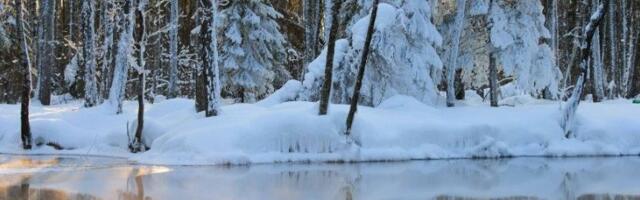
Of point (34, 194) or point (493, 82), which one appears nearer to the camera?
point (34, 194)

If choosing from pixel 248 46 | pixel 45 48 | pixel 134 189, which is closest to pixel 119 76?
pixel 45 48

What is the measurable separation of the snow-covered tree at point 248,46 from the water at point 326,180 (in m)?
9.55

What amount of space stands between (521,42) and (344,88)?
600 centimetres

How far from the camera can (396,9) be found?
22.9 metres

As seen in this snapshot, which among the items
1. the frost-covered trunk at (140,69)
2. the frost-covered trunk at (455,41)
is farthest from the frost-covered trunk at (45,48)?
the frost-covered trunk at (455,41)

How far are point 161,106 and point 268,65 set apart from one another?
6634 millimetres

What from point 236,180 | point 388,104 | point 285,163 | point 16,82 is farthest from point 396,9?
Answer: point 16,82

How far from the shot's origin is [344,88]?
2336cm

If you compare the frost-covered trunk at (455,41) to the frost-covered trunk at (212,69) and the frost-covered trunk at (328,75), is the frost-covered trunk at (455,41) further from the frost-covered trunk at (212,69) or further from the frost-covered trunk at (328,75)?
the frost-covered trunk at (212,69)

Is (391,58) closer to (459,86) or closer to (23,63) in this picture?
(459,86)

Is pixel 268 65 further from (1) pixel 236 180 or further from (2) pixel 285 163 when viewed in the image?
(1) pixel 236 180

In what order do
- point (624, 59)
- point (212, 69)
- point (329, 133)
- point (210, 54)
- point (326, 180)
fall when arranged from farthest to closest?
point (624, 59) < point (212, 69) < point (210, 54) < point (329, 133) < point (326, 180)

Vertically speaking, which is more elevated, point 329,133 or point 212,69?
point 212,69

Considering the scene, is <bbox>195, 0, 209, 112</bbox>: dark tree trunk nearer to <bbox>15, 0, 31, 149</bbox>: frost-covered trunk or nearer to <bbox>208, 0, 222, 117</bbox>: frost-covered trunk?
<bbox>208, 0, 222, 117</bbox>: frost-covered trunk
